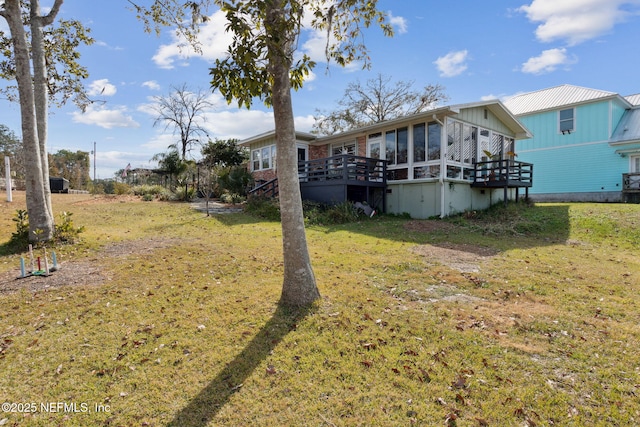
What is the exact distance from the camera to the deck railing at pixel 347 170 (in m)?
13.7

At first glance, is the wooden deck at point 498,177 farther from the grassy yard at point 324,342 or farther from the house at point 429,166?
the grassy yard at point 324,342

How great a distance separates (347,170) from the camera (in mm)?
13492

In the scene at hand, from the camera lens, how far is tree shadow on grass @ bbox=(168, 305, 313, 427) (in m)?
2.44

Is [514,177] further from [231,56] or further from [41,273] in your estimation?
[41,273]

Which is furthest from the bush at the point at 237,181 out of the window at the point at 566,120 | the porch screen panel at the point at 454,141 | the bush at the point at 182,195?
the window at the point at 566,120

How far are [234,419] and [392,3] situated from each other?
698cm

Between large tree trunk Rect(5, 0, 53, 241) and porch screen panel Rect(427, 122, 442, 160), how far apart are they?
12.6 meters

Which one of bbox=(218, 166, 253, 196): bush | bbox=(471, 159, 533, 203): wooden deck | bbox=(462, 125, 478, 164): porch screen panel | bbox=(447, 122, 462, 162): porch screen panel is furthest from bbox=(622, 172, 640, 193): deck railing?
bbox=(218, 166, 253, 196): bush

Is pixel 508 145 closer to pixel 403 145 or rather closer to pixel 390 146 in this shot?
pixel 403 145

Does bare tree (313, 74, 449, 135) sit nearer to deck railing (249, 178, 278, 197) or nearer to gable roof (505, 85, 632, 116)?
gable roof (505, 85, 632, 116)

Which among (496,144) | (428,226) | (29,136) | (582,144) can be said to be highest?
(582,144)

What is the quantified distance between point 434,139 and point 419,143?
2.34 feet

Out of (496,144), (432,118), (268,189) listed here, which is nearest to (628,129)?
(496,144)

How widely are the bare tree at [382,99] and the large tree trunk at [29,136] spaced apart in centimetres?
2298
